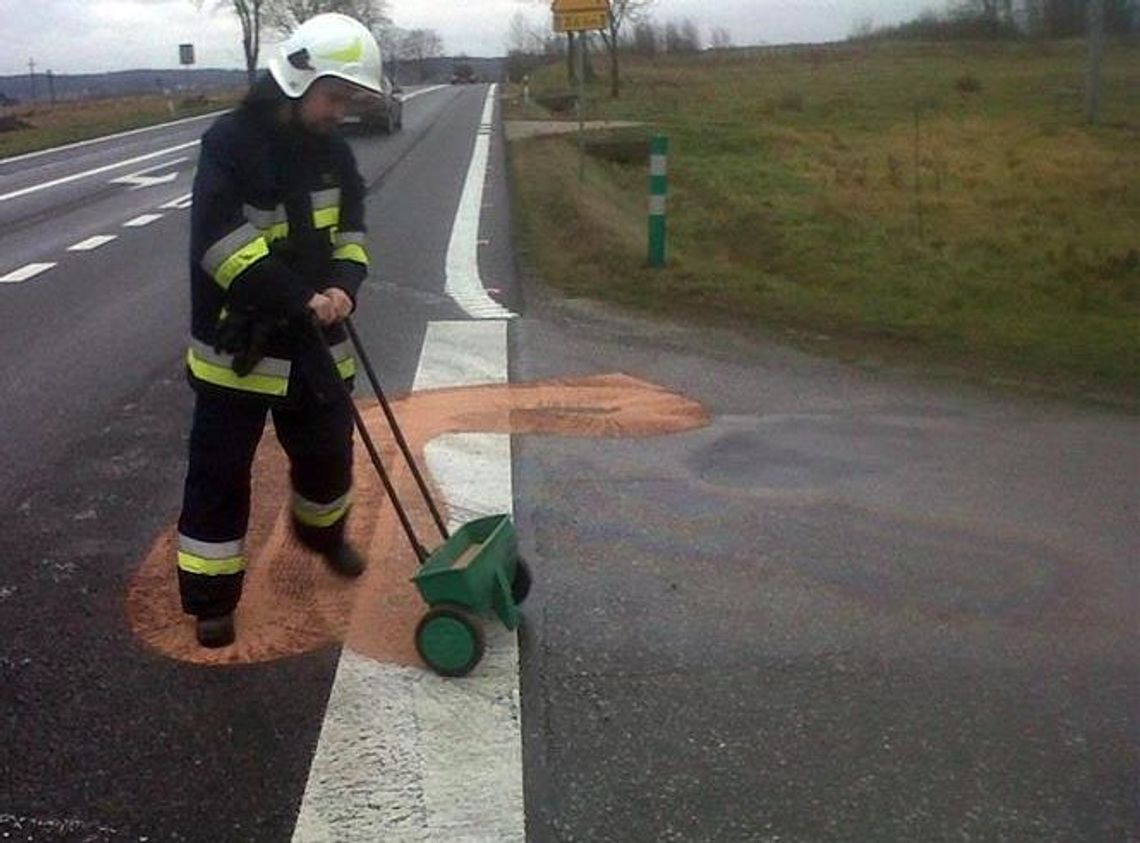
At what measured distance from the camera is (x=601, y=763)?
3.55 meters

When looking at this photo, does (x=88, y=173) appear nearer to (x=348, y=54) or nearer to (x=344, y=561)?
(x=344, y=561)

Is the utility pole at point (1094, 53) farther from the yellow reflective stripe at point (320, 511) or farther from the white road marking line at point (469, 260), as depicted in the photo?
the yellow reflective stripe at point (320, 511)

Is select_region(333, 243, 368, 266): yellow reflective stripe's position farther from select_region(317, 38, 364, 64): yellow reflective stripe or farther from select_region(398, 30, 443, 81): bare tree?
select_region(398, 30, 443, 81): bare tree

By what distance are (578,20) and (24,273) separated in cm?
874

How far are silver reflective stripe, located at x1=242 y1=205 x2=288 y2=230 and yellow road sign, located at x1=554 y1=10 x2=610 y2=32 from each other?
1499 centimetres

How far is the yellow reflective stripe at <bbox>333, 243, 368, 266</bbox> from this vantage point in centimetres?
435

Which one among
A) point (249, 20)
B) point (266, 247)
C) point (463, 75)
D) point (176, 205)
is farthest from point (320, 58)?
point (463, 75)

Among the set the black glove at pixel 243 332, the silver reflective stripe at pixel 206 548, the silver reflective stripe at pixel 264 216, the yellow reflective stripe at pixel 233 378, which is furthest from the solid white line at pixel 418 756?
the silver reflective stripe at pixel 264 216

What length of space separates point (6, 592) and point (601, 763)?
88.0 inches

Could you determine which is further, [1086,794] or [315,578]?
[315,578]

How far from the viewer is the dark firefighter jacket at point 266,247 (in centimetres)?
400

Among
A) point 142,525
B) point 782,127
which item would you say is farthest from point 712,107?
point 142,525

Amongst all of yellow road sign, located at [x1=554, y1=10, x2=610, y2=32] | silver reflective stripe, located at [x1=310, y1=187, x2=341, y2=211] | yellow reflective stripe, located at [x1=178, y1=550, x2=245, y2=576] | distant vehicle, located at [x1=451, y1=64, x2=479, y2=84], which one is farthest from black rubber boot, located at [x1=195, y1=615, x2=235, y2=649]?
distant vehicle, located at [x1=451, y1=64, x2=479, y2=84]

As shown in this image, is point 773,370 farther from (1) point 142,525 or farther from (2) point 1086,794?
(2) point 1086,794
